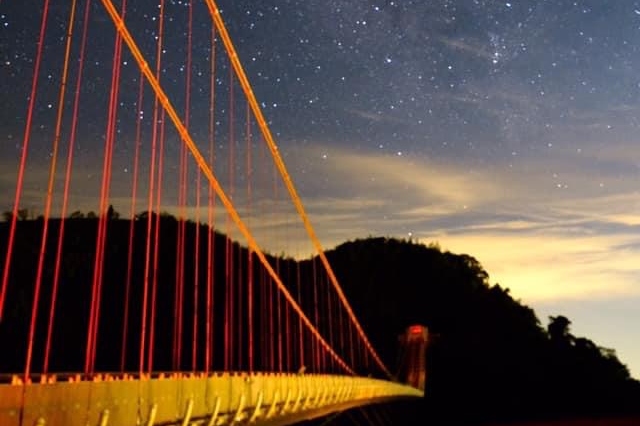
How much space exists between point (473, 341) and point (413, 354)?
61.6ft

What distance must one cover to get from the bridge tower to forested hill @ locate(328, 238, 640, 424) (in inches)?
52.2

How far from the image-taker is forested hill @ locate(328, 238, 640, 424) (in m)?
67.4

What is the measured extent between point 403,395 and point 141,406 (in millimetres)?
35820

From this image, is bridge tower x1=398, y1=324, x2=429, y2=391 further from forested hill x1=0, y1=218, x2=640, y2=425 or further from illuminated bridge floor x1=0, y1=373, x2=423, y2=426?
illuminated bridge floor x1=0, y1=373, x2=423, y2=426

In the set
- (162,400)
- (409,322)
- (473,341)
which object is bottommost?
(162,400)

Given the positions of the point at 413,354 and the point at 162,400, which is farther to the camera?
the point at 413,354

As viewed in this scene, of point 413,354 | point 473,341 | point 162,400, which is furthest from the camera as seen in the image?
point 473,341

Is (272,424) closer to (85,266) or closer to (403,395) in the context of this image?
(403,395)

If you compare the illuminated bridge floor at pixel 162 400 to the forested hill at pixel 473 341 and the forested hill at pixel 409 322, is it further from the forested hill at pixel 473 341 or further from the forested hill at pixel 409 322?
the forested hill at pixel 473 341

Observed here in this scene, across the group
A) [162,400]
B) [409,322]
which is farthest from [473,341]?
[162,400]

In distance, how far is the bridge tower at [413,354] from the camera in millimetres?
61675

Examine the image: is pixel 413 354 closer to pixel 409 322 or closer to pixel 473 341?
pixel 473 341

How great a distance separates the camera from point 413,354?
63.2m

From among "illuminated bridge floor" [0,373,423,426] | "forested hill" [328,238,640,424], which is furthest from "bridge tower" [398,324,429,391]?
"illuminated bridge floor" [0,373,423,426]
